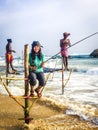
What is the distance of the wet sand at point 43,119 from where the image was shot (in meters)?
5.66

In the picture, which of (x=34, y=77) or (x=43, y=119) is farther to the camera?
(x=43, y=119)

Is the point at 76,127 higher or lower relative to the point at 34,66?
lower

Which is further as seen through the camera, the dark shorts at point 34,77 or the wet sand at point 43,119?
the dark shorts at point 34,77

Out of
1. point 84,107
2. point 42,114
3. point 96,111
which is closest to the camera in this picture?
point 42,114

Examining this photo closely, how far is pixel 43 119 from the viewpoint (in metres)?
6.20

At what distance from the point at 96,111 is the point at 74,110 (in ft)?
1.98

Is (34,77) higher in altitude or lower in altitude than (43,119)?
higher

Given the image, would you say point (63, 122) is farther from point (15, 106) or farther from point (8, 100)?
point (8, 100)

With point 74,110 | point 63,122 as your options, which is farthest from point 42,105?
point 63,122

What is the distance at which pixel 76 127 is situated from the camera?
5.72 meters

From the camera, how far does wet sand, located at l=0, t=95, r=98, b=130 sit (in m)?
5.66

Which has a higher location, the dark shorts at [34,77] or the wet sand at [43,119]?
the dark shorts at [34,77]

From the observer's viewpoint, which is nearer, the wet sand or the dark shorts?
the wet sand

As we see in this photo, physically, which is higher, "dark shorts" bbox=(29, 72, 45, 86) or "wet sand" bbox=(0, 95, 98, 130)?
"dark shorts" bbox=(29, 72, 45, 86)
